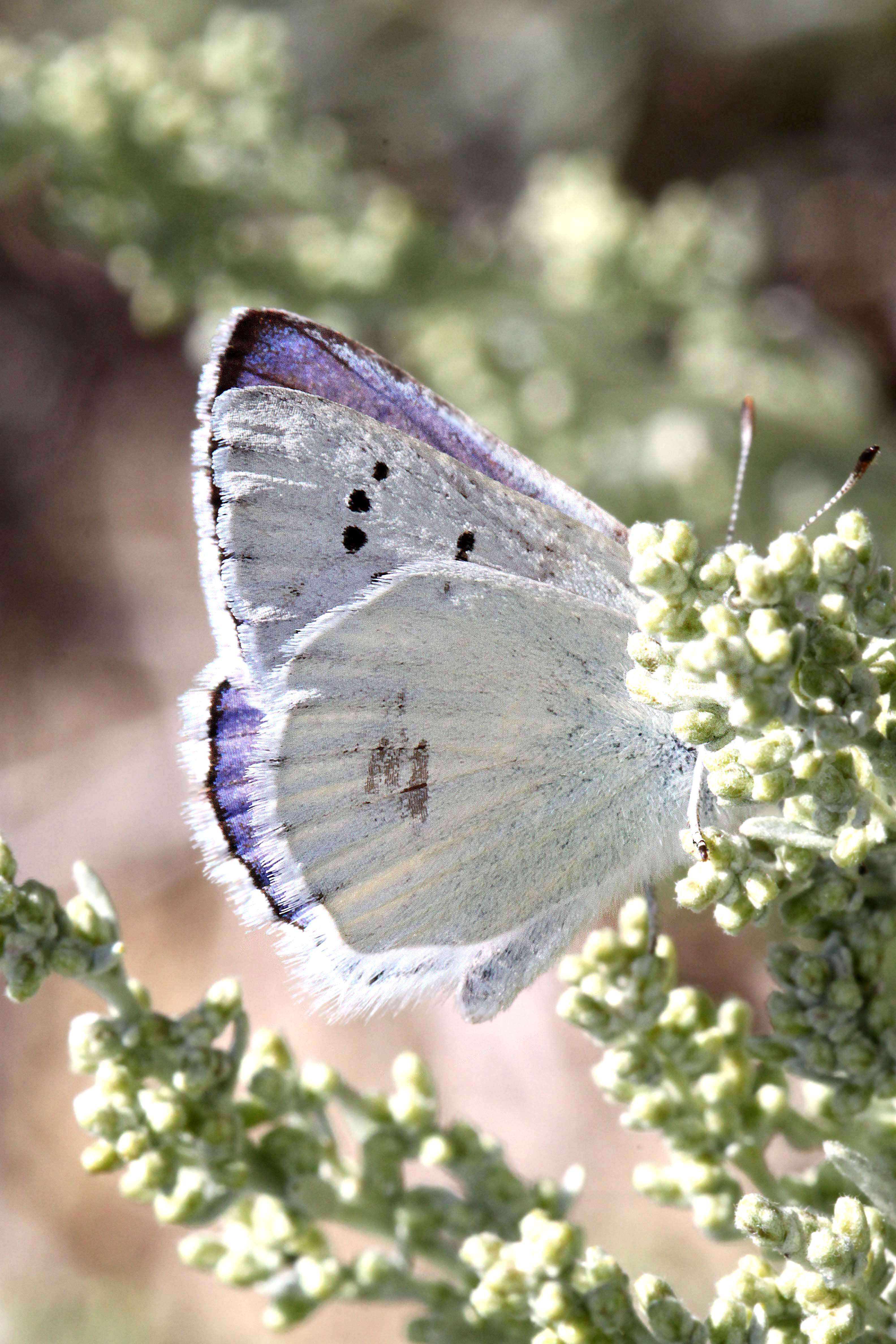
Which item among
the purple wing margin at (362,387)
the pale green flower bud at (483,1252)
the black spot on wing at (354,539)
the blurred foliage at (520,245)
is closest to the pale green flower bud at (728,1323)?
the pale green flower bud at (483,1252)

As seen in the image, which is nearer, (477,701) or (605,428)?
(477,701)

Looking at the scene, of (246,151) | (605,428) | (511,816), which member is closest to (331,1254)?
(511,816)

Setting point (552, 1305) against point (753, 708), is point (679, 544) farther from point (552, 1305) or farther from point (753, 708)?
point (552, 1305)

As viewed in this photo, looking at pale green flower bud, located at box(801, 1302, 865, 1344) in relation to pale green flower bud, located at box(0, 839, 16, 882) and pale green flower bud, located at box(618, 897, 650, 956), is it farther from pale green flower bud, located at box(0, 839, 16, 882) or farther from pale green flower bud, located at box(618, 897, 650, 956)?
pale green flower bud, located at box(0, 839, 16, 882)

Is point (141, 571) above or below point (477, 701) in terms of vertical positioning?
above

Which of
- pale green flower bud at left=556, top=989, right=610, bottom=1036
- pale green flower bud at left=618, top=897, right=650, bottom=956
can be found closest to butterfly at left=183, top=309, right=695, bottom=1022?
pale green flower bud at left=618, top=897, right=650, bottom=956

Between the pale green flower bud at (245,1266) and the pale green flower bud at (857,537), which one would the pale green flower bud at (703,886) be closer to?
the pale green flower bud at (857,537)

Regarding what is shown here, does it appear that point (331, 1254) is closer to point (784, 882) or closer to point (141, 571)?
point (784, 882)
